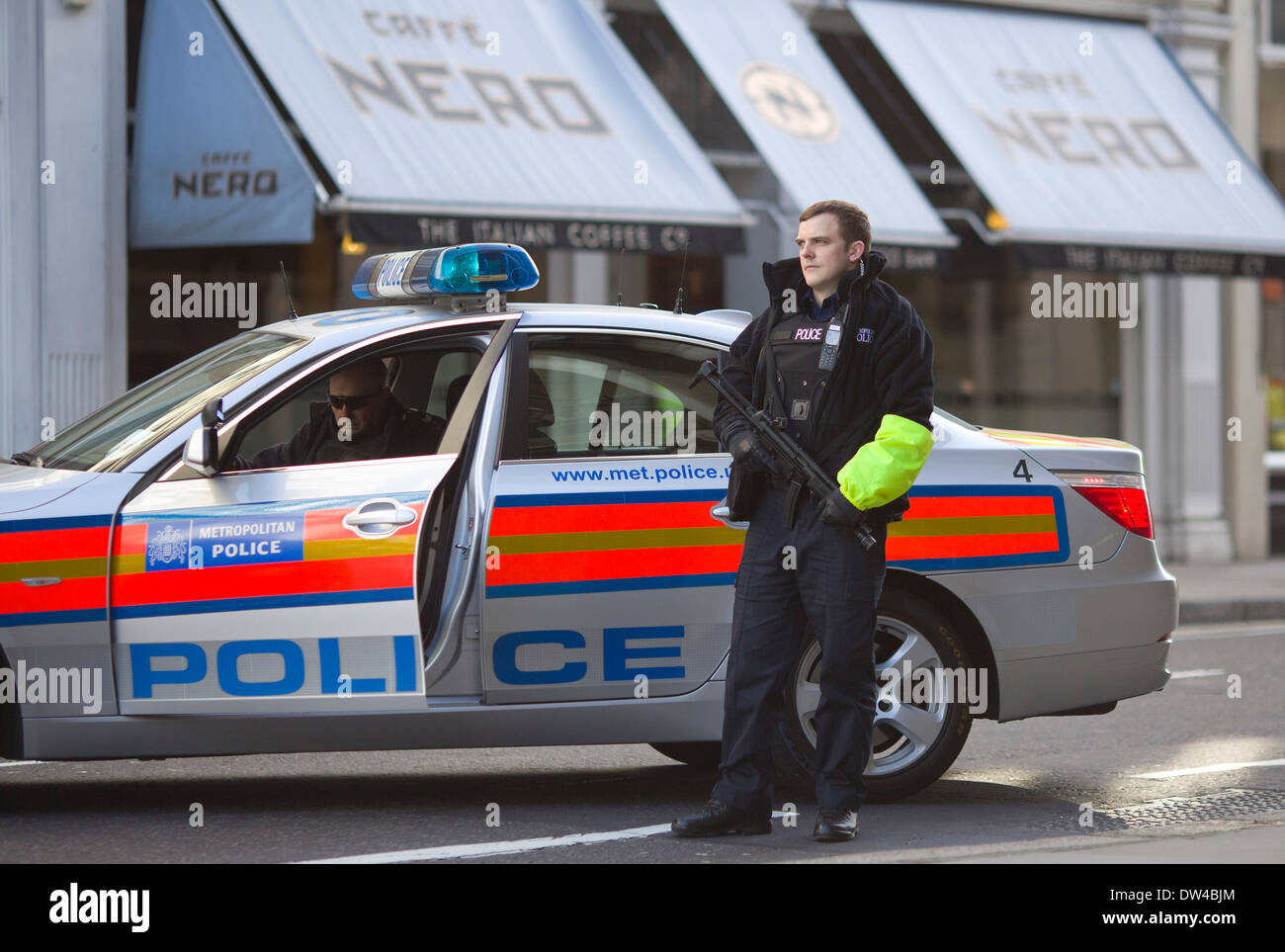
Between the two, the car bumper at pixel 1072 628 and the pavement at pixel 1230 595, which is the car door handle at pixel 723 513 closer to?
the car bumper at pixel 1072 628

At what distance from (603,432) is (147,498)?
142 centimetres

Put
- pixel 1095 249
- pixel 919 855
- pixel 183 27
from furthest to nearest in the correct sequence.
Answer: pixel 1095 249
pixel 183 27
pixel 919 855

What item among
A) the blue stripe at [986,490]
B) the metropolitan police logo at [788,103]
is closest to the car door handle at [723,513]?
the blue stripe at [986,490]

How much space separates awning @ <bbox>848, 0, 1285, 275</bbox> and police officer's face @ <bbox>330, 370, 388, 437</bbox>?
9.45m

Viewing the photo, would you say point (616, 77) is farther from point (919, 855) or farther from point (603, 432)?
point (919, 855)

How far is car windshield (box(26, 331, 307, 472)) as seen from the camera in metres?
5.87

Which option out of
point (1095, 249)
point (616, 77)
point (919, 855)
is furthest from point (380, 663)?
point (1095, 249)

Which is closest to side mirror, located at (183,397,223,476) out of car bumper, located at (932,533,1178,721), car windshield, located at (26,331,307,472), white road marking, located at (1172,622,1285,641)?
car windshield, located at (26,331,307,472)

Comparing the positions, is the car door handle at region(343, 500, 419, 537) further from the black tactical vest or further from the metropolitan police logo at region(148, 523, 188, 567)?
the black tactical vest

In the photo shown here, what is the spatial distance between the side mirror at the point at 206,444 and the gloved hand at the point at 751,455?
1521 millimetres

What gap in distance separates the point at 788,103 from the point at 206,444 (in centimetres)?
990

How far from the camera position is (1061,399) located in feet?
57.8

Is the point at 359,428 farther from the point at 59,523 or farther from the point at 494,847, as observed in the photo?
the point at 494,847

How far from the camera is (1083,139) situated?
15.9 metres
